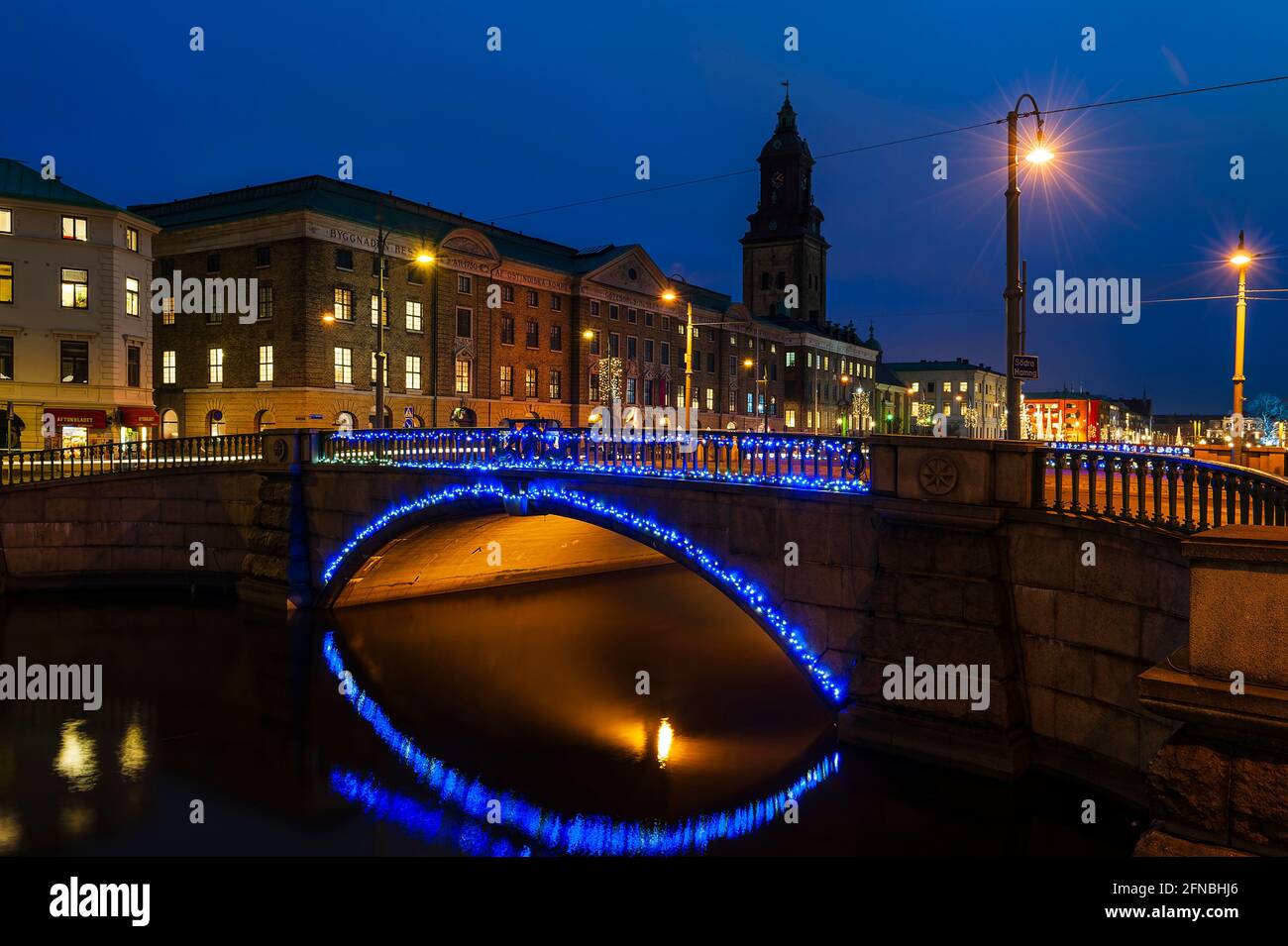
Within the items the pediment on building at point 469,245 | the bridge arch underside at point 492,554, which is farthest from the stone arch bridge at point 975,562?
the pediment on building at point 469,245

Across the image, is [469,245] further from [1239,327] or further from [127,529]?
[1239,327]

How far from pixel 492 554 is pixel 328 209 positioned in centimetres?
2389

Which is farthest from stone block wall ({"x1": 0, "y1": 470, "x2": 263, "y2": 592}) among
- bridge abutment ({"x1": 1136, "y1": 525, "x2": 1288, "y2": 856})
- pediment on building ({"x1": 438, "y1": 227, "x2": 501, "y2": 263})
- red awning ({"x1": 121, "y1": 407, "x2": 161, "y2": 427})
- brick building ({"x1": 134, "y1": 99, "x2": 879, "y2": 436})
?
bridge abutment ({"x1": 1136, "y1": 525, "x2": 1288, "y2": 856})

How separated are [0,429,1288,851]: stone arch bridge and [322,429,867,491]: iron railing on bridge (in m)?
0.07

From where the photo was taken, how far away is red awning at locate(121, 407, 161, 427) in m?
41.7

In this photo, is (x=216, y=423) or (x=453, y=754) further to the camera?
(x=216, y=423)

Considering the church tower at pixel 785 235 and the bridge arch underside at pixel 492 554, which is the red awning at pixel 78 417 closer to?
the bridge arch underside at pixel 492 554

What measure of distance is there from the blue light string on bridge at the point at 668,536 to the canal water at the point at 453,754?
1.56m

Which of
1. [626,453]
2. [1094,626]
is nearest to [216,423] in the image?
[626,453]

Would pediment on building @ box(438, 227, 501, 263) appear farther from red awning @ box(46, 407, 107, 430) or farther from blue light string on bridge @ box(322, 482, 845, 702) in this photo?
blue light string on bridge @ box(322, 482, 845, 702)

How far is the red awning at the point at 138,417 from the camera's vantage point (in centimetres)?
4166

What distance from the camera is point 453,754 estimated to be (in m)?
16.9
